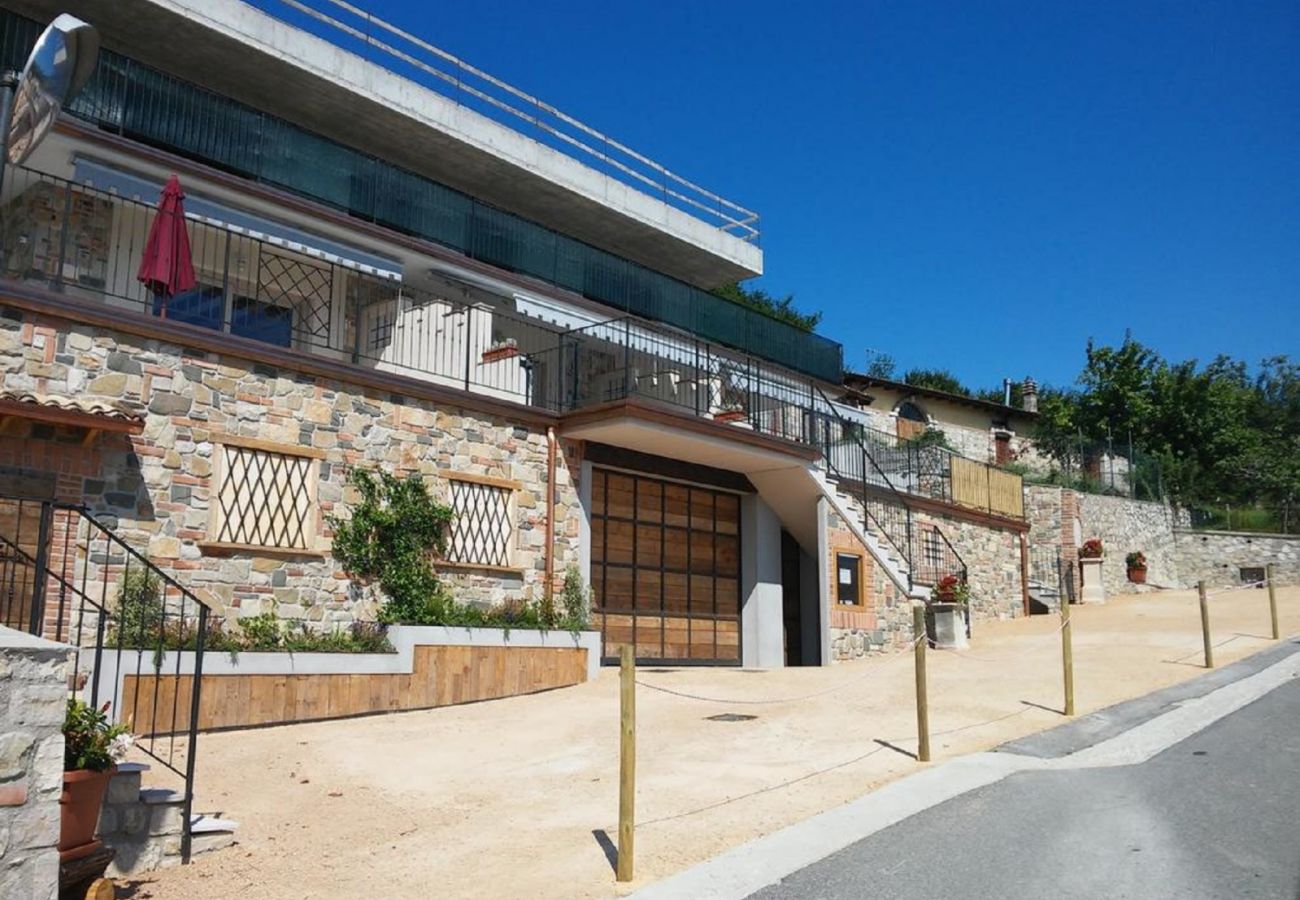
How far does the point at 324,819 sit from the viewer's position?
8.30 m

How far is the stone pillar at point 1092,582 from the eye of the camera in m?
27.4

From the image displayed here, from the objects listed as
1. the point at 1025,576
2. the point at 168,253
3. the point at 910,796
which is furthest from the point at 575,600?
the point at 1025,576

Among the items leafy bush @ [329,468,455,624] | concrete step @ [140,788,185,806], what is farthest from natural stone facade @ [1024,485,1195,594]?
concrete step @ [140,788,185,806]

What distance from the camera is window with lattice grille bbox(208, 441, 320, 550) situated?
40.7 ft

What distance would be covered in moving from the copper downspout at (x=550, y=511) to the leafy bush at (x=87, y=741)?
9.62m

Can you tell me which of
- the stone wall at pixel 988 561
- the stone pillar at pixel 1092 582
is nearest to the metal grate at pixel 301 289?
the stone wall at pixel 988 561

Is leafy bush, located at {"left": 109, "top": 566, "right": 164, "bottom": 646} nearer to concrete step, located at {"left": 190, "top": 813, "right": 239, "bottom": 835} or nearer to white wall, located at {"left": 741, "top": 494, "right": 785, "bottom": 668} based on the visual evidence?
concrete step, located at {"left": 190, "top": 813, "right": 239, "bottom": 835}

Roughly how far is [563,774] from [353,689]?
146 inches

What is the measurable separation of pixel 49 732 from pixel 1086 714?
9.99m

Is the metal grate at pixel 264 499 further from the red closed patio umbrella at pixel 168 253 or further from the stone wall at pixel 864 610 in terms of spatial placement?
the stone wall at pixel 864 610

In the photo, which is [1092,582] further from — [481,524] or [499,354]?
[481,524]

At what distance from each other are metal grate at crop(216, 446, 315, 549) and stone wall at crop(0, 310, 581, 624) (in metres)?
0.17

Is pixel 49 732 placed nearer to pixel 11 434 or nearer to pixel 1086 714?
pixel 11 434

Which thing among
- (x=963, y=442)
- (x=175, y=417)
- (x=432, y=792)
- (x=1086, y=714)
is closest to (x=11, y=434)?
(x=175, y=417)
